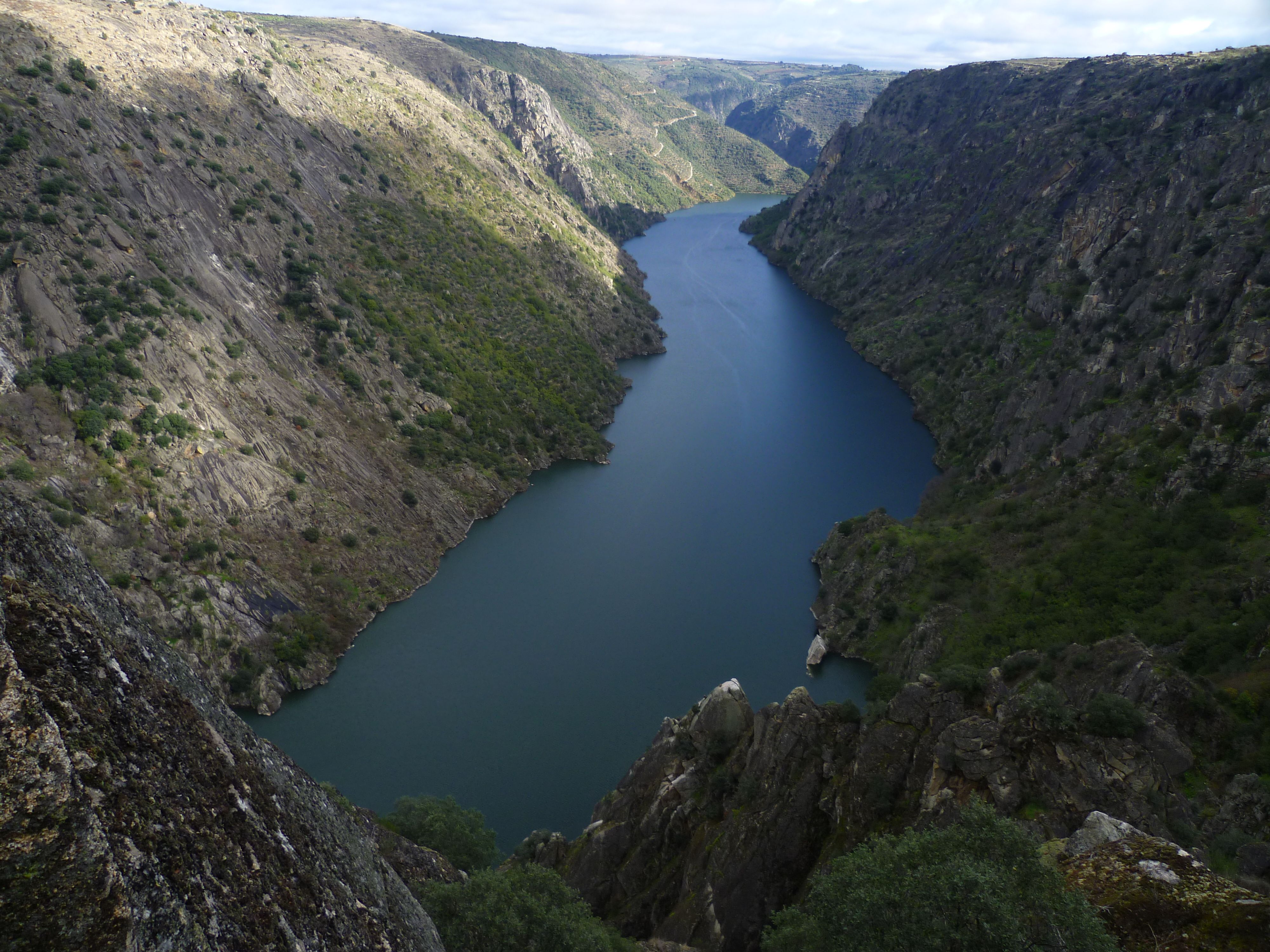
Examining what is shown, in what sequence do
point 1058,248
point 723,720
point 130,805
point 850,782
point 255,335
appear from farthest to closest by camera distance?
point 1058,248, point 255,335, point 723,720, point 850,782, point 130,805

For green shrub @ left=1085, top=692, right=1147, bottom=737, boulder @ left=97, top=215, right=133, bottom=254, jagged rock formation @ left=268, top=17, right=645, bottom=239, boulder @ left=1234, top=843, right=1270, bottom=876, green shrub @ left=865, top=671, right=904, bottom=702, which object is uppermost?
jagged rock formation @ left=268, top=17, right=645, bottom=239

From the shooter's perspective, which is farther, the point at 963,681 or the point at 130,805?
the point at 963,681

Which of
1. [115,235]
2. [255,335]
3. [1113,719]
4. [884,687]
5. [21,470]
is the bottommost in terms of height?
[884,687]

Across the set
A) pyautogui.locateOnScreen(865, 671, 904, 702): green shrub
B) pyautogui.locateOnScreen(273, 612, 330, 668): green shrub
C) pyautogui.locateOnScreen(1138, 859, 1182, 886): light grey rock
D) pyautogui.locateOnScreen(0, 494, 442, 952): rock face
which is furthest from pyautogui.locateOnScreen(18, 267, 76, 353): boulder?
pyautogui.locateOnScreen(1138, 859, 1182, 886): light grey rock

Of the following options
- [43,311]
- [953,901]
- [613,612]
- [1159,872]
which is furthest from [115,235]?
[1159,872]

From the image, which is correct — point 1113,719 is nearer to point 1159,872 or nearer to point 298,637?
point 1159,872

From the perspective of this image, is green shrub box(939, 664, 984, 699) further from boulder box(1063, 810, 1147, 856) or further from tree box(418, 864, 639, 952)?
tree box(418, 864, 639, 952)

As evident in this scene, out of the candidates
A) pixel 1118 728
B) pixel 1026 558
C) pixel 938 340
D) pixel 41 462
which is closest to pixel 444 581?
pixel 41 462
